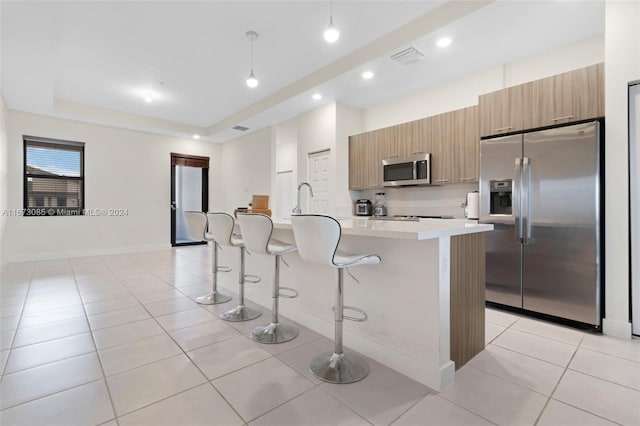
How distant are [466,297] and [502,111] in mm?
2138

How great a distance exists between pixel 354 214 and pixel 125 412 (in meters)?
4.03

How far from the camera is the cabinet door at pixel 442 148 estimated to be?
370 centimetres

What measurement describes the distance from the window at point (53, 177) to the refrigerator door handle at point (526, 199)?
7.69 meters

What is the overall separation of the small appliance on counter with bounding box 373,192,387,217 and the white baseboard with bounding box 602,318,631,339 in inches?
111

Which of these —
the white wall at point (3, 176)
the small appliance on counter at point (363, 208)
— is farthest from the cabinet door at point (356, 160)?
the white wall at point (3, 176)

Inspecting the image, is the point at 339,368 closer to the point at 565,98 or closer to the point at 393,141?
the point at 565,98

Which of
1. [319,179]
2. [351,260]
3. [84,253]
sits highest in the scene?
[319,179]

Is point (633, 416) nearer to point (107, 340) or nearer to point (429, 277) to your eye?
point (429, 277)

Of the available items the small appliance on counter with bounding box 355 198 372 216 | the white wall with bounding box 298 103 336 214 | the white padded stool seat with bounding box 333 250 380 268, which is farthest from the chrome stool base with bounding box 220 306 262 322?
the small appliance on counter with bounding box 355 198 372 216

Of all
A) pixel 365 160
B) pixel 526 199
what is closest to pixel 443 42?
pixel 526 199

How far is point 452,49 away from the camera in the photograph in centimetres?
330

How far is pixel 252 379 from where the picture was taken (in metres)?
1.77

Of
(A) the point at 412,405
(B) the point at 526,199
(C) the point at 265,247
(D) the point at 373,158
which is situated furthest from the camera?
(D) the point at 373,158

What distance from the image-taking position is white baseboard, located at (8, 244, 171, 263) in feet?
18.1
